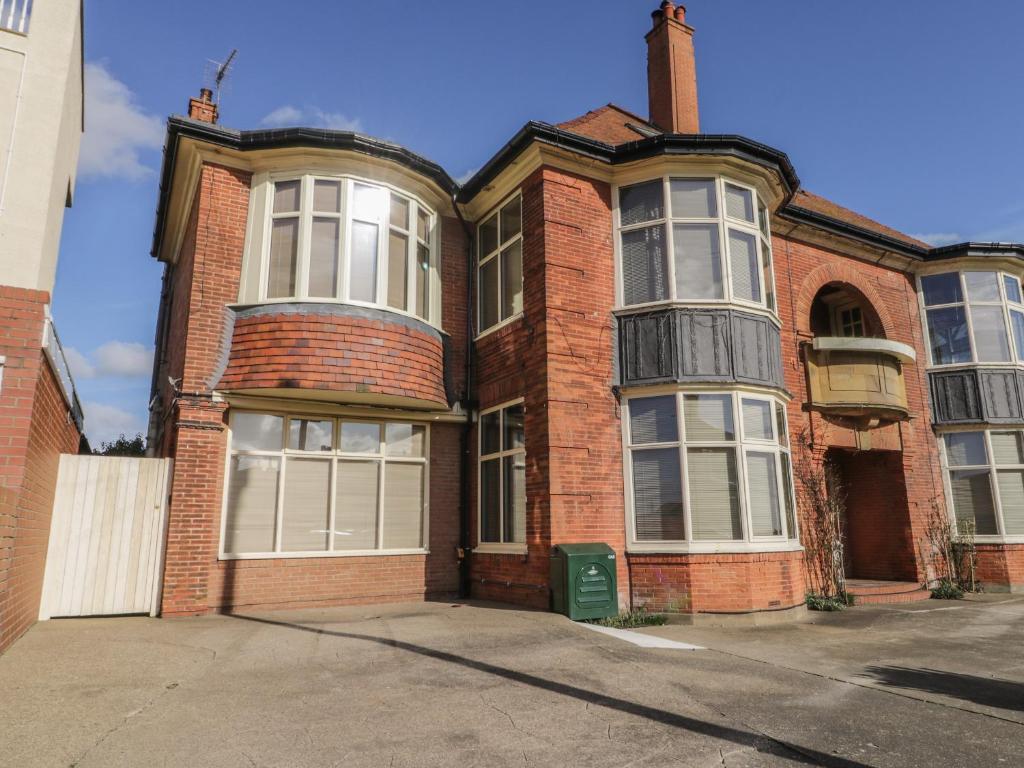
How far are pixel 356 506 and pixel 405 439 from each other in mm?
1284

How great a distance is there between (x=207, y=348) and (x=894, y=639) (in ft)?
30.8

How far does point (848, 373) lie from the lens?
11875 millimetres

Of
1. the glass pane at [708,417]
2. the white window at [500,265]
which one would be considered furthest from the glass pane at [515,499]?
the glass pane at [708,417]

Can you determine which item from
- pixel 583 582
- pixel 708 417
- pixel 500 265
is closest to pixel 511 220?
pixel 500 265

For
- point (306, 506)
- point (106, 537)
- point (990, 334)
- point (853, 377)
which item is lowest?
point (106, 537)

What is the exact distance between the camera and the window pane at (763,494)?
360 inches

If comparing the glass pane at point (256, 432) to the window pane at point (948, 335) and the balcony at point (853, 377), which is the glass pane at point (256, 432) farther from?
the window pane at point (948, 335)

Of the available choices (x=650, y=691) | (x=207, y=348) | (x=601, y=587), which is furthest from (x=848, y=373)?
(x=207, y=348)

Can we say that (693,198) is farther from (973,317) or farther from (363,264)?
(973,317)

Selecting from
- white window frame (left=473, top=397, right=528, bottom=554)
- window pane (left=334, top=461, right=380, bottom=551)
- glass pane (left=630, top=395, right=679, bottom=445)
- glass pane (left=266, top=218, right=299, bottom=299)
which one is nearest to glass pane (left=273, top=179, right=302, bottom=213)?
glass pane (left=266, top=218, right=299, bottom=299)

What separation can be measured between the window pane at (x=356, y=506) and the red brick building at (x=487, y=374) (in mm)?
33

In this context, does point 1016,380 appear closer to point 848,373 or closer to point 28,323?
point 848,373

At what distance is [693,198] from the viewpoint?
10.1m

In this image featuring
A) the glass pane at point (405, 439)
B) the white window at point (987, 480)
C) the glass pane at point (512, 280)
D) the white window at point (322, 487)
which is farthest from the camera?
the white window at point (987, 480)
